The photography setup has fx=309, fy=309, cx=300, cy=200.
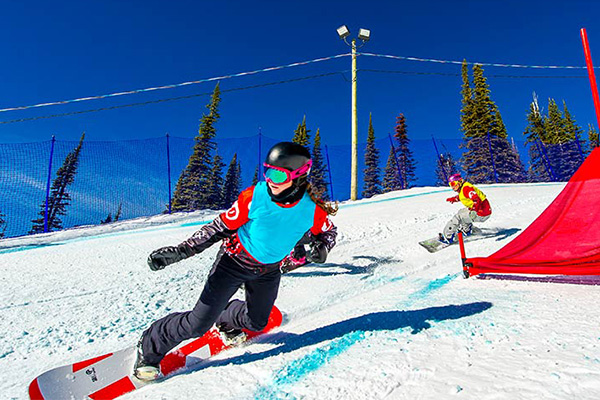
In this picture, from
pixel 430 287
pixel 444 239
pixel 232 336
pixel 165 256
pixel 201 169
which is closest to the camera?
pixel 165 256

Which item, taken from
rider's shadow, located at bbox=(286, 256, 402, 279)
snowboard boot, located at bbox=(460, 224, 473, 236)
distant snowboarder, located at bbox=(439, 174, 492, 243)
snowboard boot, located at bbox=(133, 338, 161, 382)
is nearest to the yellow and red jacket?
distant snowboarder, located at bbox=(439, 174, 492, 243)

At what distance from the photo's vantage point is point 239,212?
6.74ft

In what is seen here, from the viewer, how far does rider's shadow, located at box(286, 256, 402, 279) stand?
172 inches

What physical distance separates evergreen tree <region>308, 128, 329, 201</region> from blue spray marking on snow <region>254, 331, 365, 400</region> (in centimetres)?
106

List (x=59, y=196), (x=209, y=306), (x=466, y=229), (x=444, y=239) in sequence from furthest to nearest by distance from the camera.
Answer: (x=59, y=196), (x=466, y=229), (x=444, y=239), (x=209, y=306)

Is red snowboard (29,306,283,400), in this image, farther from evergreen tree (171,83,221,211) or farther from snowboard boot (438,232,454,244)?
evergreen tree (171,83,221,211)

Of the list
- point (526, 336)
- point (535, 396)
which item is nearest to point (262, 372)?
point (535, 396)

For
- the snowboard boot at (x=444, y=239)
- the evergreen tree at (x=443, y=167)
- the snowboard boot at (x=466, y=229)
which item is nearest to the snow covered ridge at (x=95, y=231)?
the snowboard boot at (x=444, y=239)

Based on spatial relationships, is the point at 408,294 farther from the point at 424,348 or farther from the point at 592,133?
the point at 592,133

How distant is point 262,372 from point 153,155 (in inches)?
476

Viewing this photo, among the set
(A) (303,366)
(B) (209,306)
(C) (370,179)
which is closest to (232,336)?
(B) (209,306)

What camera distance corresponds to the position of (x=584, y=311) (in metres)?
2.19

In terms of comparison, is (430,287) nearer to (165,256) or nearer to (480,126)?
(165,256)

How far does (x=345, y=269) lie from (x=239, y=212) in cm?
286
